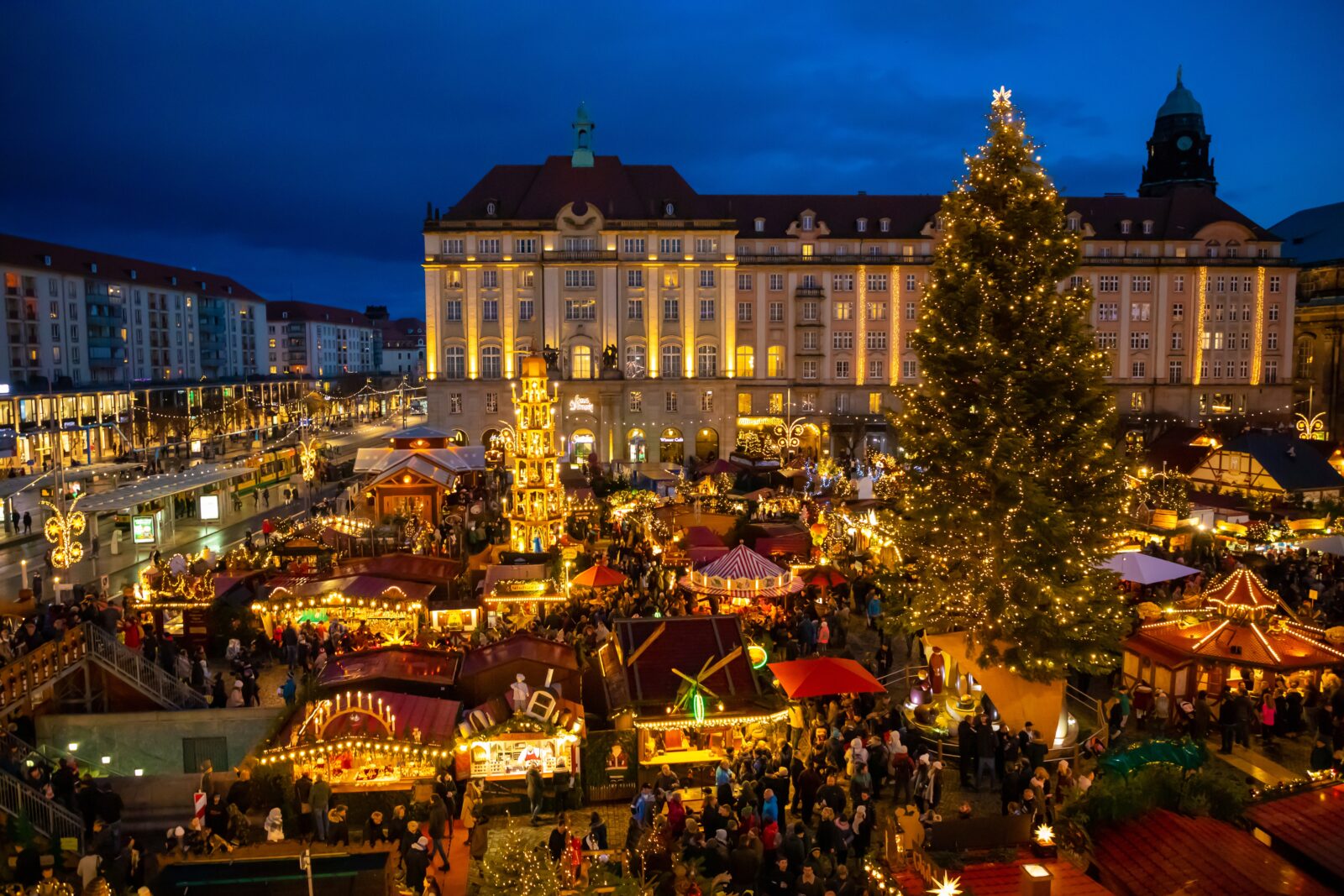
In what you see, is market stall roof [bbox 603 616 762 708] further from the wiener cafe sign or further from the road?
the road

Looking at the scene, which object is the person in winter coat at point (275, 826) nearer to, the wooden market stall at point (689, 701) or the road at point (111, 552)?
the wooden market stall at point (689, 701)

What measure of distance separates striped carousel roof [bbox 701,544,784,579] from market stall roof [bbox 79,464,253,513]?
1904cm

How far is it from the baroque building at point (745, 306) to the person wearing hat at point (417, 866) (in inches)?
1578

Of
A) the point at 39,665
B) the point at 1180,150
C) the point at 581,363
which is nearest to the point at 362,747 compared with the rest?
the point at 39,665

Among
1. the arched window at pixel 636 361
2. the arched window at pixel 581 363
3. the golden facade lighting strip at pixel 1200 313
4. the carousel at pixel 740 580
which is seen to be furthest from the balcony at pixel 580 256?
the golden facade lighting strip at pixel 1200 313

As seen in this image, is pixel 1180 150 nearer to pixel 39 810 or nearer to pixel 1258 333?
pixel 1258 333

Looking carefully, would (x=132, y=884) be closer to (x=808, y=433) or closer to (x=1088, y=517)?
(x=1088, y=517)

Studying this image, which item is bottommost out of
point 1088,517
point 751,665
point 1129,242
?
point 751,665


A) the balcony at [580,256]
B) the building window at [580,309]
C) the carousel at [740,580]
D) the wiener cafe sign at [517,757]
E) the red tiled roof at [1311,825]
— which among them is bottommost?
the wiener cafe sign at [517,757]

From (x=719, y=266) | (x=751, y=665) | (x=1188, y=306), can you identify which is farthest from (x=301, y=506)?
(x=1188, y=306)

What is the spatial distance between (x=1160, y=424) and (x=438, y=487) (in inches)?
1794

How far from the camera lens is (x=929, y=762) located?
12148mm

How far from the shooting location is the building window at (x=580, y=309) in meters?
51.6

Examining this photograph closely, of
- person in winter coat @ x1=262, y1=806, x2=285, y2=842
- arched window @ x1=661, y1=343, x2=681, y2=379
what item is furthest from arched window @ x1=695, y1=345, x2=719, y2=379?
person in winter coat @ x1=262, y1=806, x2=285, y2=842
